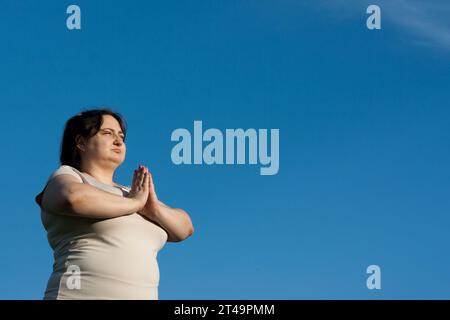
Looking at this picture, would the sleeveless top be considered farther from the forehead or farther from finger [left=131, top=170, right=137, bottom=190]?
the forehead

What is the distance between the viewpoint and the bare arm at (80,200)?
4293 mm

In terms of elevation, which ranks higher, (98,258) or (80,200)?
(80,200)

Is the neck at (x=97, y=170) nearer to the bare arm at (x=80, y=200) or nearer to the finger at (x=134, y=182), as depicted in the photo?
the finger at (x=134, y=182)

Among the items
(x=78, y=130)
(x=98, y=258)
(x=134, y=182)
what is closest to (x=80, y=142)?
(x=78, y=130)

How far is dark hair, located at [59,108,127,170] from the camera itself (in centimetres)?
480

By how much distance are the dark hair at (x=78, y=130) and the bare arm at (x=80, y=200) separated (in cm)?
38

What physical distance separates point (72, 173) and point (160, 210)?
55cm

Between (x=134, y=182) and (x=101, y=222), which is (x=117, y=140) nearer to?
(x=134, y=182)

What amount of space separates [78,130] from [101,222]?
2.18 feet

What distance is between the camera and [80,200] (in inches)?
169

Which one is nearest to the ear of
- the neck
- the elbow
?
the neck

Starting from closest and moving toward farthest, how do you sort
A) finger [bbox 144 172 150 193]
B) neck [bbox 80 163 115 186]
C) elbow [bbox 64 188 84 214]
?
elbow [bbox 64 188 84 214] → finger [bbox 144 172 150 193] → neck [bbox 80 163 115 186]

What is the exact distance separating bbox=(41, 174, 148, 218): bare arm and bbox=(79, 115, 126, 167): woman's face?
0.31 metres
